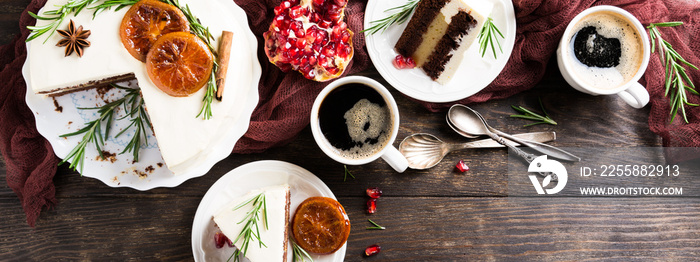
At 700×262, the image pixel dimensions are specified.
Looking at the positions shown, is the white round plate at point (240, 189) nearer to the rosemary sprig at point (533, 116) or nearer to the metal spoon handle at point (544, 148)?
the metal spoon handle at point (544, 148)

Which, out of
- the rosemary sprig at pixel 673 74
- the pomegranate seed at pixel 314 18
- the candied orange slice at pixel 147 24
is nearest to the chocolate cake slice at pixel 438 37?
the pomegranate seed at pixel 314 18

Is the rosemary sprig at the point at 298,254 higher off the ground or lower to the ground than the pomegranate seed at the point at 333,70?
lower

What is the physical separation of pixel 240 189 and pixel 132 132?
21.5 inches

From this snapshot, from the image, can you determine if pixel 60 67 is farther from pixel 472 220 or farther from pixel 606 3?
pixel 606 3

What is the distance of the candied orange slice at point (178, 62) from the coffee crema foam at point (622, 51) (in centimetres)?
162

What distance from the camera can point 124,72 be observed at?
1.89 metres

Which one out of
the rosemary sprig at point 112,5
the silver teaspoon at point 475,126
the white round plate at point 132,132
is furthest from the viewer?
the silver teaspoon at point 475,126

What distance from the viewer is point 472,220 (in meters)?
2.19

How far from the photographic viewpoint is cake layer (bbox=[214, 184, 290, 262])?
1.93 metres

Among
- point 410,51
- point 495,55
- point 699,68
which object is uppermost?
point 699,68

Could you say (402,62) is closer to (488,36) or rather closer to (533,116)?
(488,36)

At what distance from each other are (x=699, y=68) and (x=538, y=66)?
2.46 ft

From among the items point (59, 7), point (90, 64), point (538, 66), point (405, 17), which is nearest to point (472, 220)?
point (538, 66)

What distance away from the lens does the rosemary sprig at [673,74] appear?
80.1 inches
